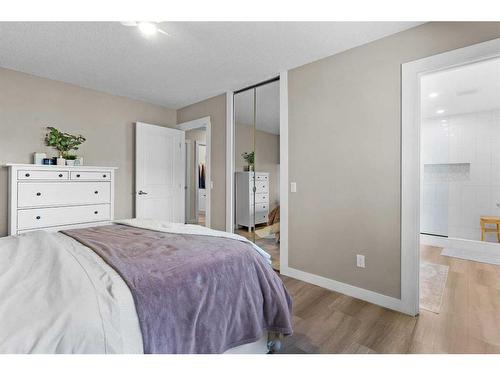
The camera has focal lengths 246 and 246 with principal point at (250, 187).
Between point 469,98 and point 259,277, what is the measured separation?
4.44 metres

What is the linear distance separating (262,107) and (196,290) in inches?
107

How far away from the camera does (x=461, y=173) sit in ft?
14.6

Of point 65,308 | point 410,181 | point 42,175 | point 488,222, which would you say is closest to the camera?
point 65,308

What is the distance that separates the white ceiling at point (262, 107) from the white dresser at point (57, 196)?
1.94m

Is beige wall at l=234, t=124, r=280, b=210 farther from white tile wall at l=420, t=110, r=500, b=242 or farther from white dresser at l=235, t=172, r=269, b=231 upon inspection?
white tile wall at l=420, t=110, r=500, b=242

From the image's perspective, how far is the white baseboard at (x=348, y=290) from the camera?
6.97ft

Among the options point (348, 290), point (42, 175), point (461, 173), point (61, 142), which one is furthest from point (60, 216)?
point (461, 173)

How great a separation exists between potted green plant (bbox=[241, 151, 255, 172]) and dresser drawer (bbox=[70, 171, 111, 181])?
182 centimetres

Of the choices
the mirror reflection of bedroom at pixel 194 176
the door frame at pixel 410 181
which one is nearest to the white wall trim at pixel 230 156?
the door frame at pixel 410 181

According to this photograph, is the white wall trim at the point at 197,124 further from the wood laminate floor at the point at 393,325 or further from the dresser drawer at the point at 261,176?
the wood laminate floor at the point at 393,325

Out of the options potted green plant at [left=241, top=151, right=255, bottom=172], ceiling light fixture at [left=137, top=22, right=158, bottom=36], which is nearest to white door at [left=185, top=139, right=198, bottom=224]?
potted green plant at [left=241, top=151, right=255, bottom=172]

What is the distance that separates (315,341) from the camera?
1684mm

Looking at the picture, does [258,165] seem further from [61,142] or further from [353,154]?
[61,142]

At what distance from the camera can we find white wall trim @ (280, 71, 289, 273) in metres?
2.87
